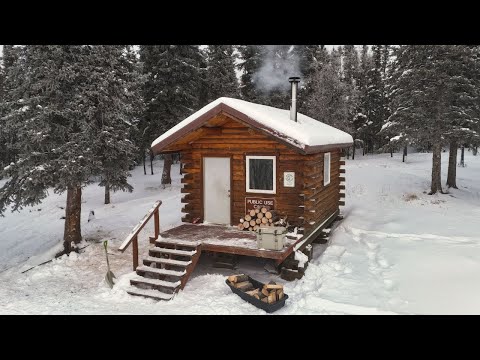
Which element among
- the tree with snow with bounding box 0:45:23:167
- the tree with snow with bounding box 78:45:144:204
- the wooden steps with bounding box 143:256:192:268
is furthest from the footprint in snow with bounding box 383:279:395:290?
the tree with snow with bounding box 0:45:23:167

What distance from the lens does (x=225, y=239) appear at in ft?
35.8

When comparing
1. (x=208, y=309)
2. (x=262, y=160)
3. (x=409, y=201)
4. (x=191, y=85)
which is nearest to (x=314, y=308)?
(x=208, y=309)

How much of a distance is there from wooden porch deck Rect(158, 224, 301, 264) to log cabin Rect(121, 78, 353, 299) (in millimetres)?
27

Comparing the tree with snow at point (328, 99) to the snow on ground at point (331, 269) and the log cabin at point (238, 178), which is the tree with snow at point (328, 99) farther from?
the log cabin at point (238, 178)

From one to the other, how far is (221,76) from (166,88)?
23.1ft

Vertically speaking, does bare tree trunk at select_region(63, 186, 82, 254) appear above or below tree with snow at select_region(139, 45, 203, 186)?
Answer: below

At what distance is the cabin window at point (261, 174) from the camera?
11875 mm

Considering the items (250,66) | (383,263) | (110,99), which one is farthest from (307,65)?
(383,263)

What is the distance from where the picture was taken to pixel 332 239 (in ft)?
46.1

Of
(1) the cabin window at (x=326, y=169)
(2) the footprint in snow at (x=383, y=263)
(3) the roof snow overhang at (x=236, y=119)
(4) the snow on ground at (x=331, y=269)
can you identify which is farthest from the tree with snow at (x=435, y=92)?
(2) the footprint in snow at (x=383, y=263)

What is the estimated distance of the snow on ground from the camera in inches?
331

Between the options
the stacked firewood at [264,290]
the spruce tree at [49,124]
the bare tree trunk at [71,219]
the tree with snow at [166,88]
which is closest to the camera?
the stacked firewood at [264,290]

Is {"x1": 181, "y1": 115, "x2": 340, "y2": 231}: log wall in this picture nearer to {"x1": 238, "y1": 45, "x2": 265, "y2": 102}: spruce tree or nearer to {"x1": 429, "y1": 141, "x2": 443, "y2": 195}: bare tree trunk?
{"x1": 429, "y1": 141, "x2": 443, "y2": 195}: bare tree trunk

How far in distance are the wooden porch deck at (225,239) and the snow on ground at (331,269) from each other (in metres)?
0.81
